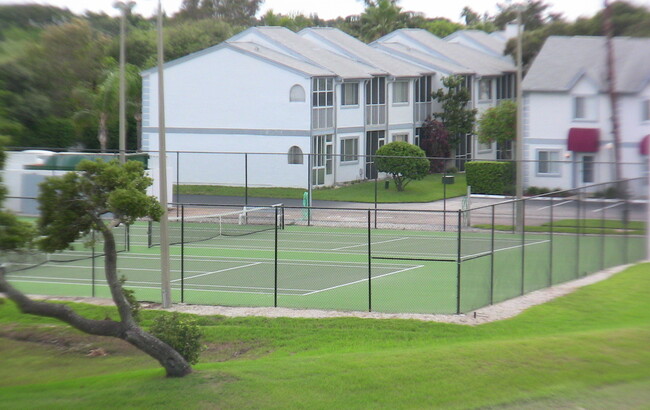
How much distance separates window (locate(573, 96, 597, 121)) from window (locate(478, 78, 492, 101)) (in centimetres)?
1859

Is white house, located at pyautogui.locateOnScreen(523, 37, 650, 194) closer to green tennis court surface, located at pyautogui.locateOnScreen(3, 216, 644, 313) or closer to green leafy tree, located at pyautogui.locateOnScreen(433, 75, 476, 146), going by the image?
green leafy tree, located at pyautogui.locateOnScreen(433, 75, 476, 146)

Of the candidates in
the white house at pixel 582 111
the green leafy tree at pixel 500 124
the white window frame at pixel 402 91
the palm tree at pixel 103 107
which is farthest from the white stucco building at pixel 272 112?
the white house at pixel 582 111

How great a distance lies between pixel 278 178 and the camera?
47.0 meters

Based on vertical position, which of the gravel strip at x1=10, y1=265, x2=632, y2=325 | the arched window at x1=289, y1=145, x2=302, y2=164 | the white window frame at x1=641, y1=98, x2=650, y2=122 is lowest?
the gravel strip at x1=10, y1=265, x2=632, y2=325

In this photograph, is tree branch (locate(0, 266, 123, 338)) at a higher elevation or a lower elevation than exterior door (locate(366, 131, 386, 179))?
lower

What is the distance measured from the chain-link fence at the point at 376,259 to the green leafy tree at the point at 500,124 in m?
19.6

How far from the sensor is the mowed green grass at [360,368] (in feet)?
42.5

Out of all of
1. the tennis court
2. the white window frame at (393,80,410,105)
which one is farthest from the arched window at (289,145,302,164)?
the white window frame at (393,80,410,105)

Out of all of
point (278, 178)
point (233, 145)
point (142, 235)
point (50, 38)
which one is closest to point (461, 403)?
point (50, 38)

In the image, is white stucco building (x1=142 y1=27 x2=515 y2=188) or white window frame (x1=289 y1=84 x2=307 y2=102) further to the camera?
white window frame (x1=289 y1=84 x2=307 y2=102)

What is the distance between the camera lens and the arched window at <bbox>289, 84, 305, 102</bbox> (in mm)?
48553

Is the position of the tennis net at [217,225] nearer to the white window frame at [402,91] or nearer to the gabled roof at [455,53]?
the white window frame at [402,91]

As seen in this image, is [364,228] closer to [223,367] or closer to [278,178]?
[278,178]

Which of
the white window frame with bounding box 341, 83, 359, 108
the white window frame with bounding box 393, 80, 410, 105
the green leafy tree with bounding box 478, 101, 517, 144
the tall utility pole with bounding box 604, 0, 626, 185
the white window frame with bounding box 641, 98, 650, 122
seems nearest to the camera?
the tall utility pole with bounding box 604, 0, 626, 185
